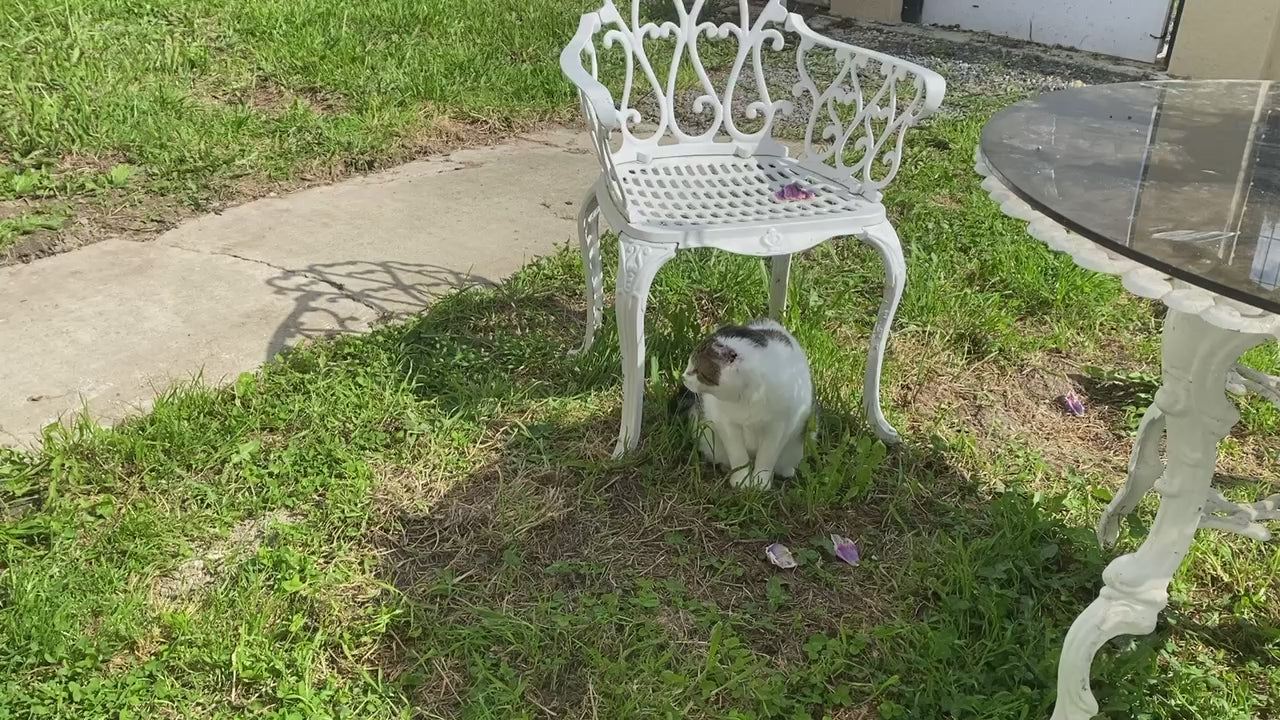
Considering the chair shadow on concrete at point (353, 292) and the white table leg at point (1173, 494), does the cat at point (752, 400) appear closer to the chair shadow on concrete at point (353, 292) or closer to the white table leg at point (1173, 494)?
the white table leg at point (1173, 494)

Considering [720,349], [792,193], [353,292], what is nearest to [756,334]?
[720,349]

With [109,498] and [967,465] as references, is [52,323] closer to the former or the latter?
[109,498]

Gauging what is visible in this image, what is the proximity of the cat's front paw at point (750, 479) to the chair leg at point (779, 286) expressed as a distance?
0.68m

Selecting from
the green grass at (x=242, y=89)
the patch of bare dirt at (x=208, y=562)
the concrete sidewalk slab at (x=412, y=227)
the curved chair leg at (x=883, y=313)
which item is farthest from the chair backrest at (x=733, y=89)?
the green grass at (x=242, y=89)

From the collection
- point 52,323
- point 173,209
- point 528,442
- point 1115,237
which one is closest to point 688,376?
point 528,442

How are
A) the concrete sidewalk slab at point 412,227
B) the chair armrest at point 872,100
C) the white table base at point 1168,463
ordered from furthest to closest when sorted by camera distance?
1. the concrete sidewalk slab at point 412,227
2. the chair armrest at point 872,100
3. the white table base at point 1168,463

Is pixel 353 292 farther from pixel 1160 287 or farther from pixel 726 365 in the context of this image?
pixel 1160 287

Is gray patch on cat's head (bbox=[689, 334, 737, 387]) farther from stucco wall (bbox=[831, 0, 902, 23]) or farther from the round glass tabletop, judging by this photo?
stucco wall (bbox=[831, 0, 902, 23])

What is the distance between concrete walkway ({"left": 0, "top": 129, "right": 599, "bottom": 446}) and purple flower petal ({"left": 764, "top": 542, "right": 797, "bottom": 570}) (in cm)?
159

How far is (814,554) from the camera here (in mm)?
2246

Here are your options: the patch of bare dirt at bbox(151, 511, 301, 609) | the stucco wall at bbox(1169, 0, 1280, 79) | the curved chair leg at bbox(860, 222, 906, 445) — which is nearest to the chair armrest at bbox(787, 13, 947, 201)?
the curved chair leg at bbox(860, 222, 906, 445)

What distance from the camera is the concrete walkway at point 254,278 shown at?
278 centimetres

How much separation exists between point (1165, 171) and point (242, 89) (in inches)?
173

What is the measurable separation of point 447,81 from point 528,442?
2.96 m
